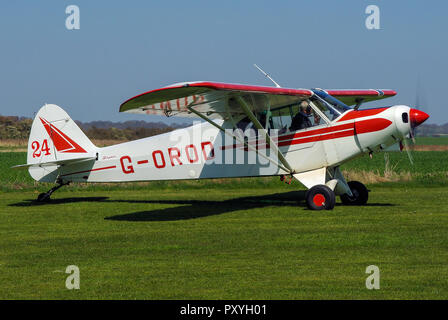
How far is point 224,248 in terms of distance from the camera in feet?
31.2

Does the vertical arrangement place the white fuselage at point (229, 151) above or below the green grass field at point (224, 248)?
above

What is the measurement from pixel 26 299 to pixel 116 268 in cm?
166

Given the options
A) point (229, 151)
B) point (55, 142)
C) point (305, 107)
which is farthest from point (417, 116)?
point (55, 142)

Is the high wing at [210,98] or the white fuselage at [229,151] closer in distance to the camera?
the high wing at [210,98]

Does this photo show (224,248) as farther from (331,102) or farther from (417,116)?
(331,102)

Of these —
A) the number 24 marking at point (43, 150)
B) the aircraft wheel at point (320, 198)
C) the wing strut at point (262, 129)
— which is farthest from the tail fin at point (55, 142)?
the aircraft wheel at point (320, 198)

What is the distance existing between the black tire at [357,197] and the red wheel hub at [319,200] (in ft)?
4.57

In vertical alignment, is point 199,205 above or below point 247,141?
below

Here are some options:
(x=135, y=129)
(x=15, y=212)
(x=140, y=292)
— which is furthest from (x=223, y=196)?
(x=135, y=129)

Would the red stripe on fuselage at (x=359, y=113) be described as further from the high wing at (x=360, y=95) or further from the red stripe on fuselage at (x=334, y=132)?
the high wing at (x=360, y=95)

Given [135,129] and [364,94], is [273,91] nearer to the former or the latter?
[364,94]

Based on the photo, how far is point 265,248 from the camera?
9406mm

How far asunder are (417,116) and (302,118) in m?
2.59

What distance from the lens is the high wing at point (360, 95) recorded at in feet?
56.0
